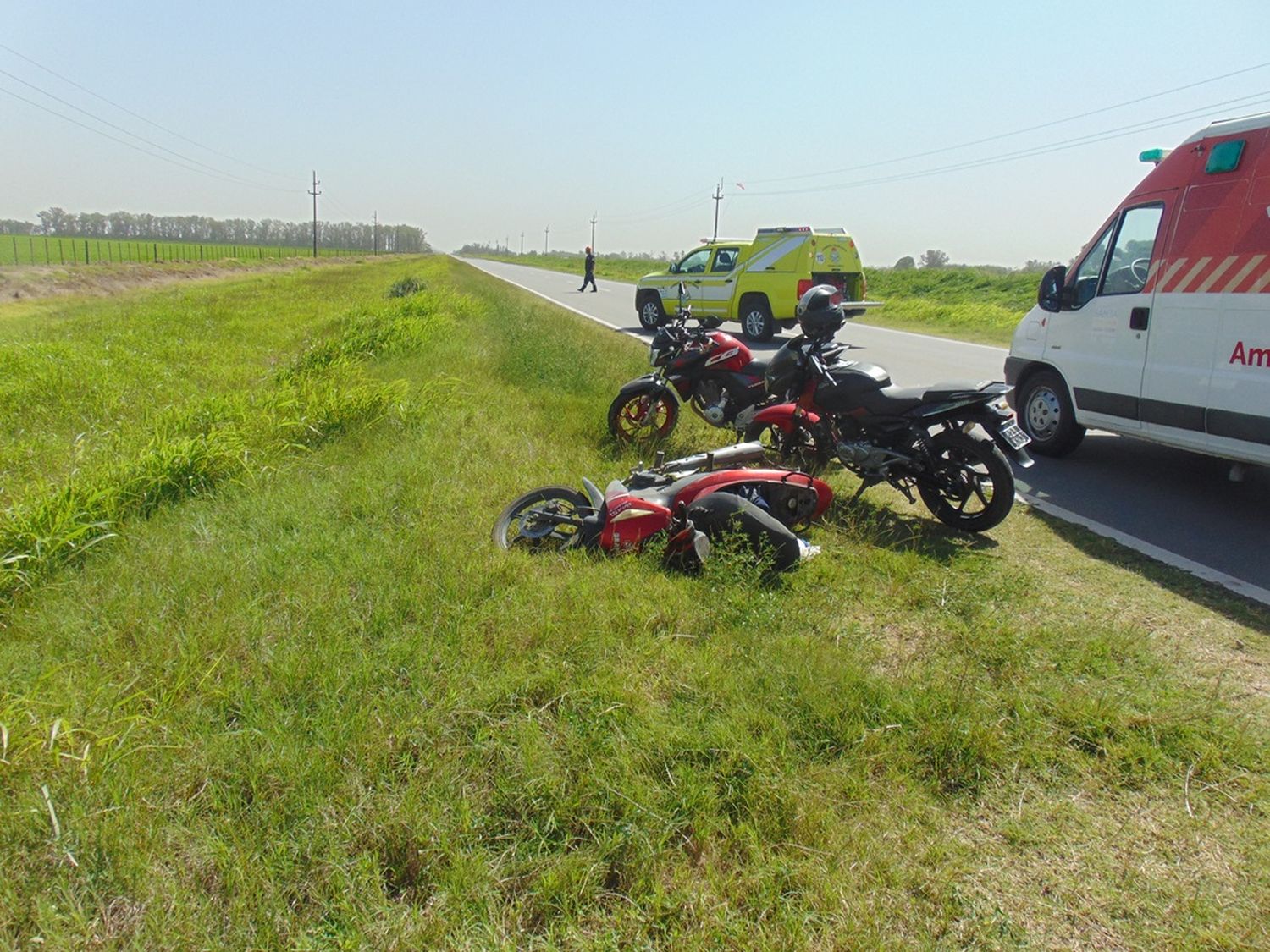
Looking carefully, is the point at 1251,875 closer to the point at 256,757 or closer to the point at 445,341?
the point at 256,757

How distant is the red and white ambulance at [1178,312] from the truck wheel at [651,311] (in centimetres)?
1108

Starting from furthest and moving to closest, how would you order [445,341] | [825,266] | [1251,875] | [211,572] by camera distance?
[825,266] < [445,341] < [211,572] < [1251,875]

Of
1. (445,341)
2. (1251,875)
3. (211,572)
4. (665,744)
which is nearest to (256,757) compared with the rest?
(665,744)

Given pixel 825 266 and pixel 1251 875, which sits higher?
pixel 825 266

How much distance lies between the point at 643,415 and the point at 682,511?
2.70m

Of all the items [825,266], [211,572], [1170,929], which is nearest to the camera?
[1170,929]

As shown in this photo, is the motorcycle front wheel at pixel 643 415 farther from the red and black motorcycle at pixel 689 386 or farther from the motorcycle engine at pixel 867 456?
the motorcycle engine at pixel 867 456

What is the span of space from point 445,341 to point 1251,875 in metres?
11.4

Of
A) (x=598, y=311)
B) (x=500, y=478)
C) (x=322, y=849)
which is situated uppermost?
(x=598, y=311)

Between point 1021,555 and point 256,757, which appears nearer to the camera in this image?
point 256,757

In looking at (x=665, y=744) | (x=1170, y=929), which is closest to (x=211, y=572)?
(x=665, y=744)

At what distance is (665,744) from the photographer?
2.49 m

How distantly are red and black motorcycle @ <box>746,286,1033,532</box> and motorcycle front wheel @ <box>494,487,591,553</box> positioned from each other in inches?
73.3

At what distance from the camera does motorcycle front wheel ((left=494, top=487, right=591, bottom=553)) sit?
4.16m
